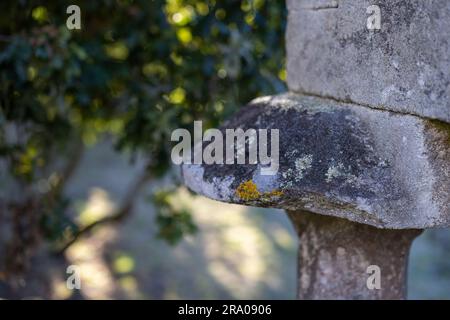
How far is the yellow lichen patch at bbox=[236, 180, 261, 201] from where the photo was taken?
5.86 feet

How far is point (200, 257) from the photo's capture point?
16.7ft

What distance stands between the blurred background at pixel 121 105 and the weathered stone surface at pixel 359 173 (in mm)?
1196

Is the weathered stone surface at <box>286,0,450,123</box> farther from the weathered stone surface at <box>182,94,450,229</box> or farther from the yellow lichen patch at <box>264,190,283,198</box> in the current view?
the yellow lichen patch at <box>264,190,283,198</box>

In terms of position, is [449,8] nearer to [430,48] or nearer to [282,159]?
[430,48]

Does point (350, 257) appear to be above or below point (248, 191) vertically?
below

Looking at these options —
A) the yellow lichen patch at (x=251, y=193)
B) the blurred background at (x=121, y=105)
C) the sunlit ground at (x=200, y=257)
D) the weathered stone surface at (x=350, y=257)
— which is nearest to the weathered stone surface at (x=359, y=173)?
the yellow lichen patch at (x=251, y=193)

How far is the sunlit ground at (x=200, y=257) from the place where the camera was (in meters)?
4.50

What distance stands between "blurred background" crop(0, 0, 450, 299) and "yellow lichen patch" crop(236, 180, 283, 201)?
1244 mm

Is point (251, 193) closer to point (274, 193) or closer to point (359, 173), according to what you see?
point (274, 193)

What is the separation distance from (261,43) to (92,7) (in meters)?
0.94

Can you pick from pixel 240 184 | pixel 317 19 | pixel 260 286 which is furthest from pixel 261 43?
pixel 260 286

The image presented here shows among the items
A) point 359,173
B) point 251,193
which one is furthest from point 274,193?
point 359,173

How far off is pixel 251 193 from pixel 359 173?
0.34 meters

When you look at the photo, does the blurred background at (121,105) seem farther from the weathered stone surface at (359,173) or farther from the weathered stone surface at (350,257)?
the weathered stone surface at (359,173)
